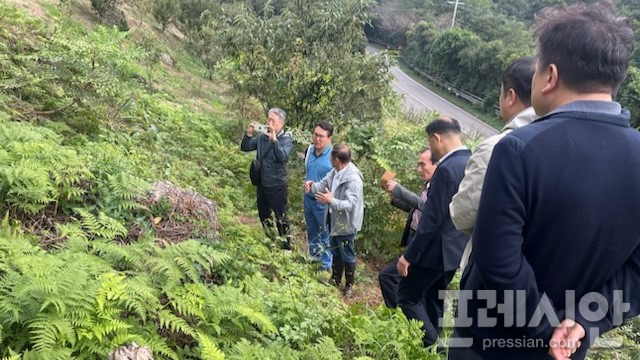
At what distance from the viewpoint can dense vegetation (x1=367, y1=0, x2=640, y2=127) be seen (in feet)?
114

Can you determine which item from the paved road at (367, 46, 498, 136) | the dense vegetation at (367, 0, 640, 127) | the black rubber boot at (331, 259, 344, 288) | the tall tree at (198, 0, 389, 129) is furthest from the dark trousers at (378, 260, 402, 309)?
the dense vegetation at (367, 0, 640, 127)

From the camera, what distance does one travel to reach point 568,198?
1757 millimetres

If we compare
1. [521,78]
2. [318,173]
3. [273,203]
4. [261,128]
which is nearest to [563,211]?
[521,78]

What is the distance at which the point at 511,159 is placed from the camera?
5.79ft

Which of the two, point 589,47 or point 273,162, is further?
point 273,162

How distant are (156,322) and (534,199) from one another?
245cm

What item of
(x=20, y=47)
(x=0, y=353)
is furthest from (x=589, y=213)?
(x=20, y=47)

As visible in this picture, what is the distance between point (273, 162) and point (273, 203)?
1.94 ft

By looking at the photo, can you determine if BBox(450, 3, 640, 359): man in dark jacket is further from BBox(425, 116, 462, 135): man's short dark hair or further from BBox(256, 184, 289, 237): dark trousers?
BBox(256, 184, 289, 237): dark trousers

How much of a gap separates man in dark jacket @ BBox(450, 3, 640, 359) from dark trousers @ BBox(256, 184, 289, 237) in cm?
439

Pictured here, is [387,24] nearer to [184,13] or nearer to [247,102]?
[184,13]

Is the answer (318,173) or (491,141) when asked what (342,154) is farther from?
(491,141)

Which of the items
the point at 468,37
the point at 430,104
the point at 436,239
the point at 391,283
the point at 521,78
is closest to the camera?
the point at 521,78

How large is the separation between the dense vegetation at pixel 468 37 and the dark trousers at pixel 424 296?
24756mm
